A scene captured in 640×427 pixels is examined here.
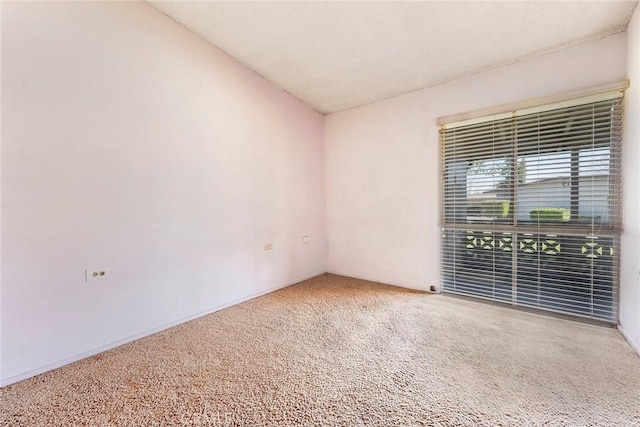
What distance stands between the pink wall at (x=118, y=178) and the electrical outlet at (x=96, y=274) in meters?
0.04

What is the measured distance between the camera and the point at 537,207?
110 inches

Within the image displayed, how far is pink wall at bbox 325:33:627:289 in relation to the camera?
265cm

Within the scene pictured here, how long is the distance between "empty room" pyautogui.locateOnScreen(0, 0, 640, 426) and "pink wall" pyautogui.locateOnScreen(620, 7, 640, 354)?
2 cm

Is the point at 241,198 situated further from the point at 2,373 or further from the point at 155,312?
→ the point at 2,373

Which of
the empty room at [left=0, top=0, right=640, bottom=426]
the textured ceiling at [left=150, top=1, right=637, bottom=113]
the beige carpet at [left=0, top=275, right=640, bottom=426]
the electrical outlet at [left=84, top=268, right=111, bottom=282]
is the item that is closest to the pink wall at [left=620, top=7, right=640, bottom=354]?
the empty room at [left=0, top=0, right=640, bottom=426]

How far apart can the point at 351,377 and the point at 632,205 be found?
106 inches

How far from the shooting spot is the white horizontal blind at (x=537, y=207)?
8.15 feet

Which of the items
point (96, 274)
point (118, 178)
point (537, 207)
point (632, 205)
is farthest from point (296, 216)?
point (632, 205)

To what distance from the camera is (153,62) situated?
7.90ft

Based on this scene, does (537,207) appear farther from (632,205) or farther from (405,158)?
(405,158)

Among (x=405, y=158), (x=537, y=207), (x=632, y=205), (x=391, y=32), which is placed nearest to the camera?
(x=632, y=205)

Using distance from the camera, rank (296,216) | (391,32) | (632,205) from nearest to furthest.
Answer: (632,205) < (391,32) < (296,216)

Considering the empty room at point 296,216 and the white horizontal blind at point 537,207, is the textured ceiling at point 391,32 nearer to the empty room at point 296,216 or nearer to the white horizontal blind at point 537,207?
the empty room at point 296,216

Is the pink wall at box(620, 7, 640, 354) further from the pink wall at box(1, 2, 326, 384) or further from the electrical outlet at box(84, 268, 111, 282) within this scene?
the electrical outlet at box(84, 268, 111, 282)
